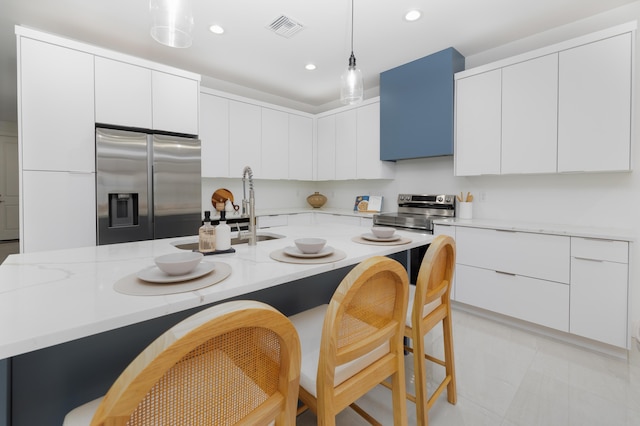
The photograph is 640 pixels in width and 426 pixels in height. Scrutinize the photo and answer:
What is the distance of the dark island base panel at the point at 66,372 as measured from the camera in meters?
0.87

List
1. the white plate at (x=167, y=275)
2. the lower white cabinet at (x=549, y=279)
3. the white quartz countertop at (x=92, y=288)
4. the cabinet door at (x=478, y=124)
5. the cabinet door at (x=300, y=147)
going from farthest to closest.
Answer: the cabinet door at (x=300, y=147), the cabinet door at (x=478, y=124), the lower white cabinet at (x=549, y=279), the white plate at (x=167, y=275), the white quartz countertop at (x=92, y=288)

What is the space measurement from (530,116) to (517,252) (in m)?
1.24

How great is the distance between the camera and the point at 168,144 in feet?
9.49

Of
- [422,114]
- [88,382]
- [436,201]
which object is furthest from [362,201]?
[88,382]

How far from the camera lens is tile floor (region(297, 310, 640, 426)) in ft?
5.22

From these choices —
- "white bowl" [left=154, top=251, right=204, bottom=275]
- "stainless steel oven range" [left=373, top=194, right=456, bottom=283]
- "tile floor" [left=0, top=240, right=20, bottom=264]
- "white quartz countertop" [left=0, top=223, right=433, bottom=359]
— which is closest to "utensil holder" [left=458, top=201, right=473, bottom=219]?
"stainless steel oven range" [left=373, top=194, right=456, bottom=283]

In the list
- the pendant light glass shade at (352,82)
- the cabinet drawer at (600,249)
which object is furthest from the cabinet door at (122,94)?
the cabinet drawer at (600,249)

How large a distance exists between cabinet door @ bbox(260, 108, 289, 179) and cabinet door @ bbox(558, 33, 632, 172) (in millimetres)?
3196

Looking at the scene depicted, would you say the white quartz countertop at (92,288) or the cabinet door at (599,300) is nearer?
the white quartz countertop at (92,288)

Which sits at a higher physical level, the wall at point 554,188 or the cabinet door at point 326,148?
the cabinet door at point 326,148

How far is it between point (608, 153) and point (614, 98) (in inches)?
16.5

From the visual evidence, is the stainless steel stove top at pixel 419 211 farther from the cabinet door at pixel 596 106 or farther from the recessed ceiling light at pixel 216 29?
the recessed ceiling light at pixel 216 29

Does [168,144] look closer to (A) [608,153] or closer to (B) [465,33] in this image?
(B) [465,33]

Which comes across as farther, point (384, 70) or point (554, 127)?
point (384, 70)
